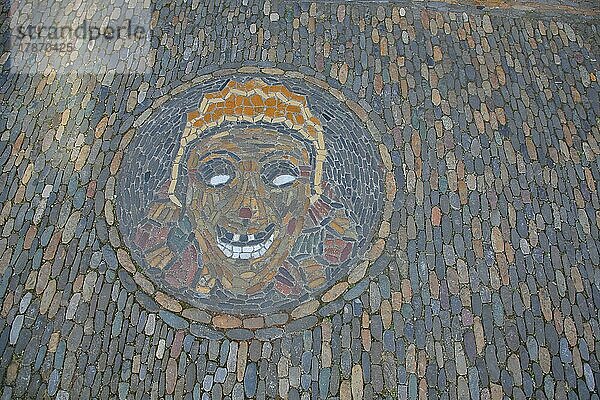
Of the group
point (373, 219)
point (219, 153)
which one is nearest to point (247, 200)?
point (219, 153)

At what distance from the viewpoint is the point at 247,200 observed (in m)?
7.03

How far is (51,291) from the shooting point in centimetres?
650

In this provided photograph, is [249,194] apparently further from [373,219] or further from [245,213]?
[373,219]

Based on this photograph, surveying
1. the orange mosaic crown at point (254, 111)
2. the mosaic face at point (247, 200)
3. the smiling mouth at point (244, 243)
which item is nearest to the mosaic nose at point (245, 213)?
the mosaic face at point (247, 200)

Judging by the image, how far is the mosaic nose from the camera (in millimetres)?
6938

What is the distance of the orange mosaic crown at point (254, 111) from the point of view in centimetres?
755

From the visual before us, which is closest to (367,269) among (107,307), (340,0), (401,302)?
(401,302)

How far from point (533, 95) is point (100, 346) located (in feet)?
18.5

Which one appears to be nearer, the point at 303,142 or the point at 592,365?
the point at 592,365

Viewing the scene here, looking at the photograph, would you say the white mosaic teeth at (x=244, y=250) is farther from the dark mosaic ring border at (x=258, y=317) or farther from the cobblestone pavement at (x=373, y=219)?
the dark mosaic ring border at (x=258, y=317)

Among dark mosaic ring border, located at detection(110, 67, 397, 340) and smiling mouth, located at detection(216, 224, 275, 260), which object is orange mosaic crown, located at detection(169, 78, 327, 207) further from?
dark mosaic ring border, located at detection(110, 67, 397, 340)

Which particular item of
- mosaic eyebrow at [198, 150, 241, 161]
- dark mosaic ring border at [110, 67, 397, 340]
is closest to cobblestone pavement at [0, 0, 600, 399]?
dark mosaic ring border at [110, 67, 397, 340]

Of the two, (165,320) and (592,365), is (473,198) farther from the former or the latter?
(165,320)

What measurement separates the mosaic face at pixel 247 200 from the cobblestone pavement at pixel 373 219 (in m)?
0.11
